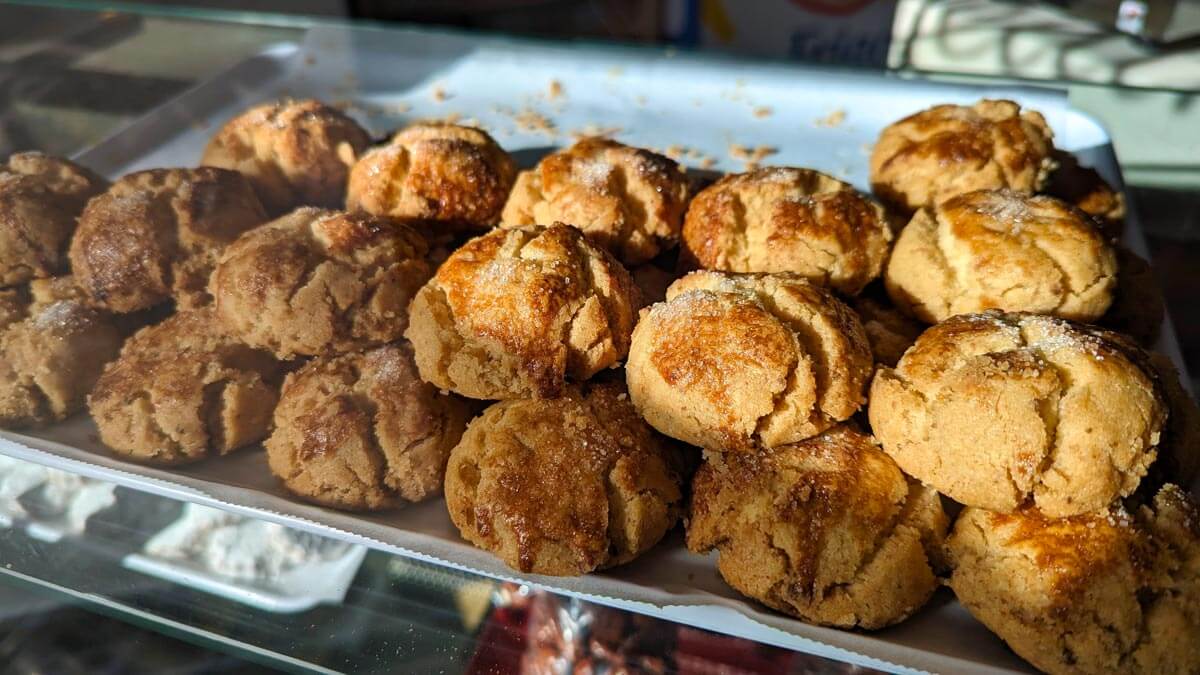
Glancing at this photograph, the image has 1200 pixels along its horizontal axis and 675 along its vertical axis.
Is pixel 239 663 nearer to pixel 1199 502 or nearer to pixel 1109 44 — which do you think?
pixel 1199 502

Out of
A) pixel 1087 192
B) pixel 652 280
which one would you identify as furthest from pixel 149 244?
pixel 1087 192

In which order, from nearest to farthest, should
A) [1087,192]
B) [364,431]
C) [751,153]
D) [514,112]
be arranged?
[364,431] < [1087,192] < [751,153] < [514,112]

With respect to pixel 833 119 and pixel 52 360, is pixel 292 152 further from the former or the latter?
pixel 833 119

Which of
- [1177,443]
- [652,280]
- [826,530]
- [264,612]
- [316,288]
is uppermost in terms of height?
[316,288]

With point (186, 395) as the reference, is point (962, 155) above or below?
above

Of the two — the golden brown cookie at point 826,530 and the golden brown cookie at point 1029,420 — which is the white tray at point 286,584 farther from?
the golden brown cookie at point 1029,420

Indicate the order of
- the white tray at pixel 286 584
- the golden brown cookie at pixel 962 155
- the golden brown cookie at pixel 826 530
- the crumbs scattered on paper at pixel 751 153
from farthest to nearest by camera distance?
1. the crumbs scattered on paper at pixel 751 153
2. the golden brown cookie at pixel 962 155
3. the white tray at pixel 286 584
4. the golden brown cookie at pixel 826 530

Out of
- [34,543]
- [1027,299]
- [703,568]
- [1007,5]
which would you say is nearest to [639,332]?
[703,568]

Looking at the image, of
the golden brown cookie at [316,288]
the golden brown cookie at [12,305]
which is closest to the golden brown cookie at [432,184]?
the golden brown cookie at [316,288]
